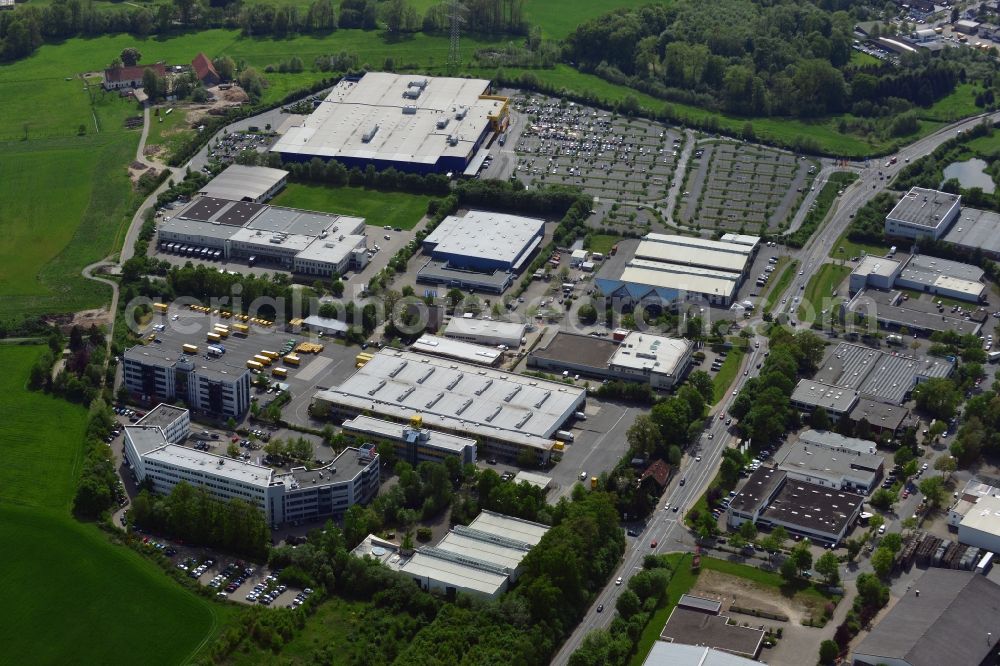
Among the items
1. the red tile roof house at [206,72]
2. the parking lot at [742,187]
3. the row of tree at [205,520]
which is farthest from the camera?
the red tile roof house at [206,72]

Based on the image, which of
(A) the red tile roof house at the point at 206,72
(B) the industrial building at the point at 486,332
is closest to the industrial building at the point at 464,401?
(B) the industrial building at the point at 486,332

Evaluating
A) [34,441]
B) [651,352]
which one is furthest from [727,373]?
[34,441]

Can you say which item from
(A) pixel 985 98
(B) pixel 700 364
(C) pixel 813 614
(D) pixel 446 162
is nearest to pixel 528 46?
(D) pixel 446 162

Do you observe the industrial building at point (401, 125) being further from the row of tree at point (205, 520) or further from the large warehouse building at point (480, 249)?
the row of tree at point (205, 520)

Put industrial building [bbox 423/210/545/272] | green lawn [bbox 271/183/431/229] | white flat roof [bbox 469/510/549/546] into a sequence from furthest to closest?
1. green lawn [bbox 271/183/431/229]
2. industrial building [bbox 423/210/545/272]
3. white flat roof [bbox 469/510/549/546]

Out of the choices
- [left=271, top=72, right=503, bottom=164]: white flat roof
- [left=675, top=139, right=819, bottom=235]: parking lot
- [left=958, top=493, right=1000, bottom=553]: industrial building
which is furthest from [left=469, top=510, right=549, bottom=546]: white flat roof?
[left=271, top=72, right=503, bottom=164]: white flat roof

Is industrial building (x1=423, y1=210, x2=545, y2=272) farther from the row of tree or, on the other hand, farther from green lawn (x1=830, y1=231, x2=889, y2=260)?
the row of tree

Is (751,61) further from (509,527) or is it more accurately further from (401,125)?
(509,527)
